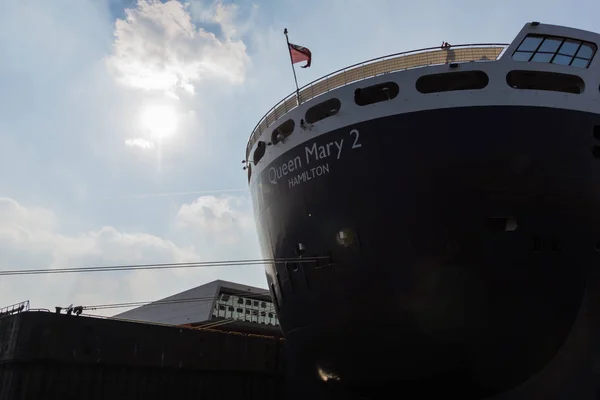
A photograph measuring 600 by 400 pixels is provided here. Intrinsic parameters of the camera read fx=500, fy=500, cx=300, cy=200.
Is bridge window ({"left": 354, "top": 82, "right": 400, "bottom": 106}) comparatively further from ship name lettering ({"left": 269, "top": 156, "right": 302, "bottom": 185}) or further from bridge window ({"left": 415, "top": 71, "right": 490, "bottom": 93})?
ship name lettering ({"left": 269, "top": 156, "right": 302, "bottom": 185})

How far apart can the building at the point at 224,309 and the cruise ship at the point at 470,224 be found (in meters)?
20.1

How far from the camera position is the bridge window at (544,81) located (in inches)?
467

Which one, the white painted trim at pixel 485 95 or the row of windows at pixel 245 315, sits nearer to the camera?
the white painted trim at pixel 485 95

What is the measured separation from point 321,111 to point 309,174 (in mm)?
1889

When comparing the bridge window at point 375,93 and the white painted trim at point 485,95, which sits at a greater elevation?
the bridge window at point 375,93

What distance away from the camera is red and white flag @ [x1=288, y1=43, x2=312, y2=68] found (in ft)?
49.9

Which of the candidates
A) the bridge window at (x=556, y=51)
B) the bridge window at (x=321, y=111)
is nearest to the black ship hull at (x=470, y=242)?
the bridge window at (x=556, y=51)

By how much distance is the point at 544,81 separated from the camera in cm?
1215

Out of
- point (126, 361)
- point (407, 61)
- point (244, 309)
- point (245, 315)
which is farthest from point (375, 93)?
point (244, 309)

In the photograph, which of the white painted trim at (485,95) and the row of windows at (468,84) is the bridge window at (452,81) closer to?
the row of windows at (468,84)

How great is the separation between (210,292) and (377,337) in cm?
2133

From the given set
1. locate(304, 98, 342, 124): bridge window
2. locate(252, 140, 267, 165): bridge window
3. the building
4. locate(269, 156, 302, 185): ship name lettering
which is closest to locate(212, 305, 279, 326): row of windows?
the building

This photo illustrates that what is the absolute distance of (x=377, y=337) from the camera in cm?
1159

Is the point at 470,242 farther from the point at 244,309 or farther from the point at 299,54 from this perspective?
the point at 244,309
